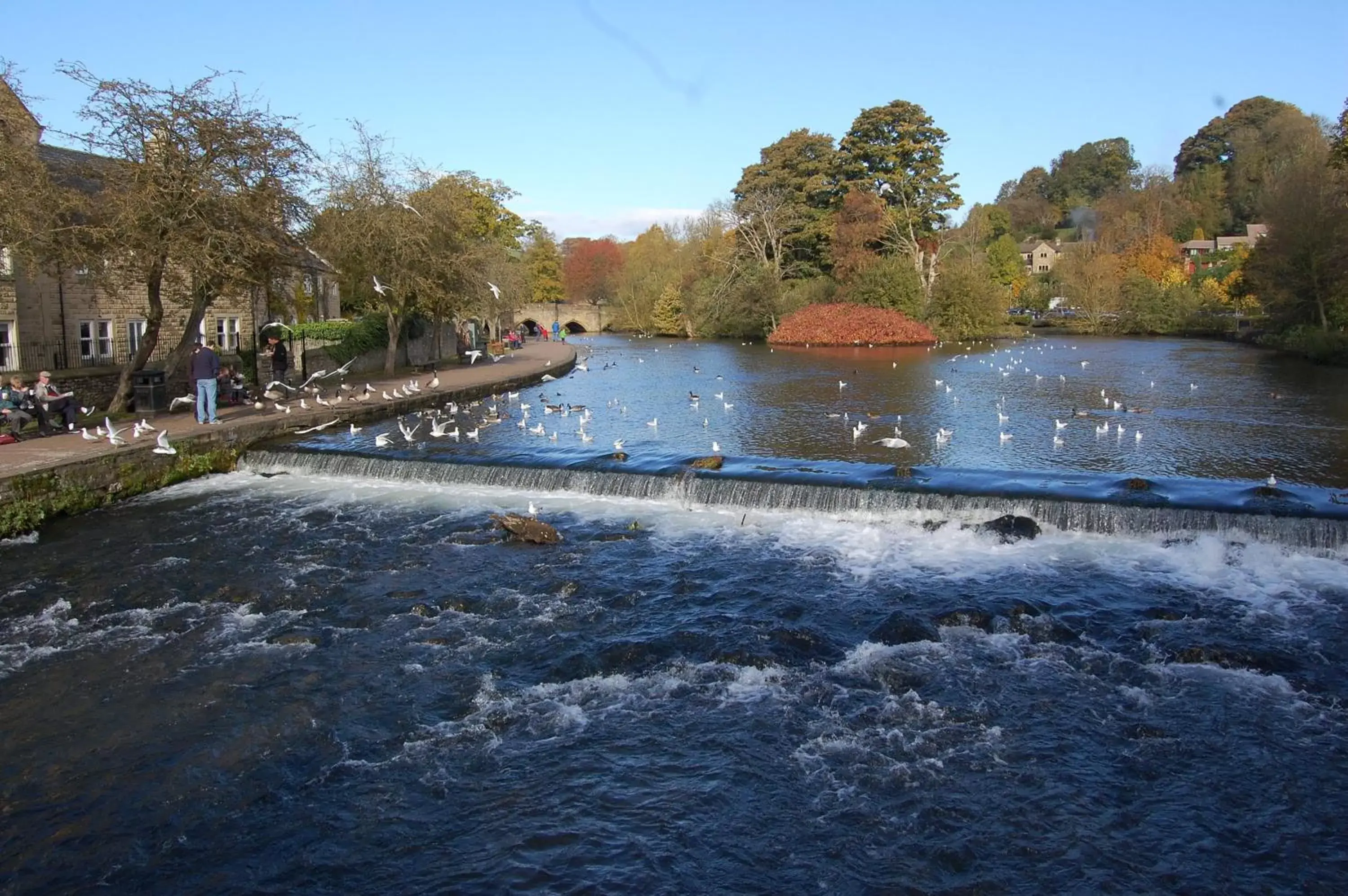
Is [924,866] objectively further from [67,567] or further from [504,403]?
[504,403]

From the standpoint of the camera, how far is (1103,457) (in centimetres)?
1861

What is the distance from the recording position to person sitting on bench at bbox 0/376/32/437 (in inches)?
726

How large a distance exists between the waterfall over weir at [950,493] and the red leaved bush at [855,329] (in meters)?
42.6

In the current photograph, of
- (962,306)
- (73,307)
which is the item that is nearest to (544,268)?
(962,306)

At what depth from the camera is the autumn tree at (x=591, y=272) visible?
103 m

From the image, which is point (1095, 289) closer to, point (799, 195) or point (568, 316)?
point (799, 195)

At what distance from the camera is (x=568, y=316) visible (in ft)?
290

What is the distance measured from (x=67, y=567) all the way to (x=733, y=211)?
62.6 meters

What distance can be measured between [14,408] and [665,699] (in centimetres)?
1636

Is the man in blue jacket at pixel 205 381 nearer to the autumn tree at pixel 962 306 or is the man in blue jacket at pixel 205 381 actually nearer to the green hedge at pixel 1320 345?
the green hedge at pixel 1320 345

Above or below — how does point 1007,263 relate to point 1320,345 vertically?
above

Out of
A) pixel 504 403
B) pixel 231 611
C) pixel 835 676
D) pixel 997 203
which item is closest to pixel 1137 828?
pixel 835 676

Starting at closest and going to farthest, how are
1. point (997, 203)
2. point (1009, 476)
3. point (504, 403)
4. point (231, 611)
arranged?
point (231, 611) → point (1009, 476) → point (504, 403) → point (997, 203)

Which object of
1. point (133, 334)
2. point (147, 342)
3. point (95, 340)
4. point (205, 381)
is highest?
point (133, 334)
